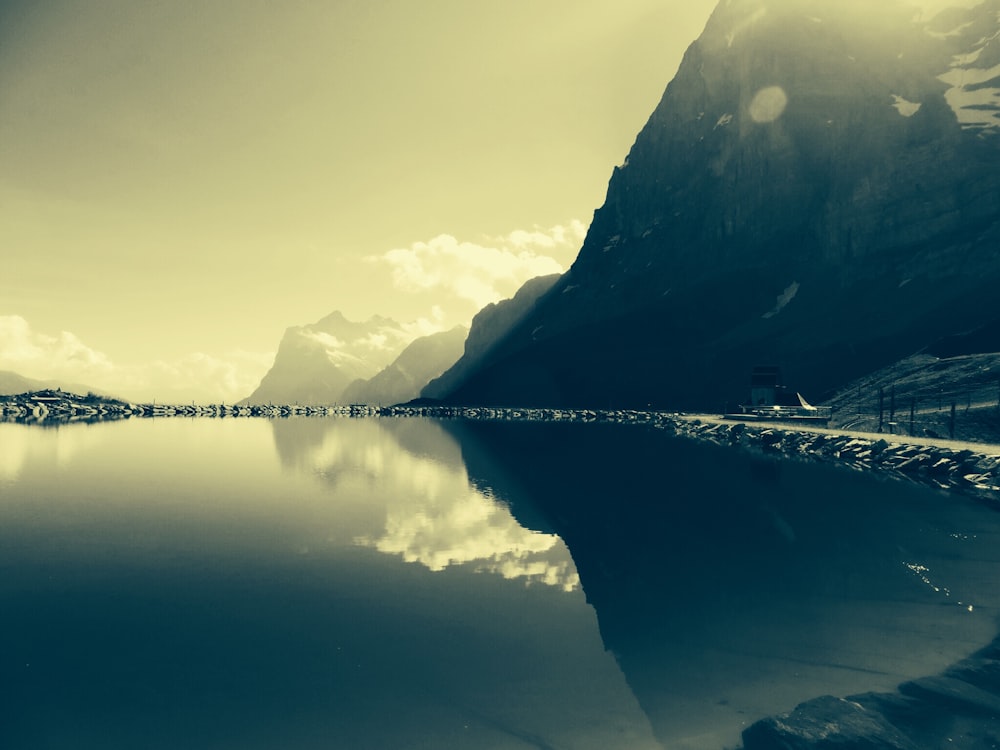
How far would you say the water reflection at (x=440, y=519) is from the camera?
2556cm

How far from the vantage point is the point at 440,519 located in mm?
35219

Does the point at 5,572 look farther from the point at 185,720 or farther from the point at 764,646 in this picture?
the point at 764,646

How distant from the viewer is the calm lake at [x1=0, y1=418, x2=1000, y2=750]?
511 inches

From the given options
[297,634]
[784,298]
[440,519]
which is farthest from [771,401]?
[297,634]

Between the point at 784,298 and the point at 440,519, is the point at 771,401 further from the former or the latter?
the point at 440,519

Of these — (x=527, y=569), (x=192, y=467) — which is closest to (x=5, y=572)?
(x=527, y=569)

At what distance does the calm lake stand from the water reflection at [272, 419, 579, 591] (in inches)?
9.6

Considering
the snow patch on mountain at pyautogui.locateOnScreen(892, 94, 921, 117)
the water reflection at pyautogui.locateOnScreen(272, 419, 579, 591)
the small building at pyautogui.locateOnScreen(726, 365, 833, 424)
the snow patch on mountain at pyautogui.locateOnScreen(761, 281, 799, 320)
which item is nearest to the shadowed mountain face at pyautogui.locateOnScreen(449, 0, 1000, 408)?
the snow patch on mountain at pyautogui.locateOnScreen(892, 94, 921, 117)

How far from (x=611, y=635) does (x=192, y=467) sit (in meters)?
54.1

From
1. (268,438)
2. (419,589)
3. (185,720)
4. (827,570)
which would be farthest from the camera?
(268,438)

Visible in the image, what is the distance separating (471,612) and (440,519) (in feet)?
52.4

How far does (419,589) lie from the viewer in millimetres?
21766

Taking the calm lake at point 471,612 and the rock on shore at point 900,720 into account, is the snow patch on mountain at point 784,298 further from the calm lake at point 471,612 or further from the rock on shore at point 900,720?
the rock on shore at point 900,720

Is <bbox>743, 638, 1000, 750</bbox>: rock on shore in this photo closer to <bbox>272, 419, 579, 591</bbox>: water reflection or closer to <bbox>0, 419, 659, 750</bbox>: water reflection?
<bbox>0, 419, 659, 750</bbox>: water reflection
